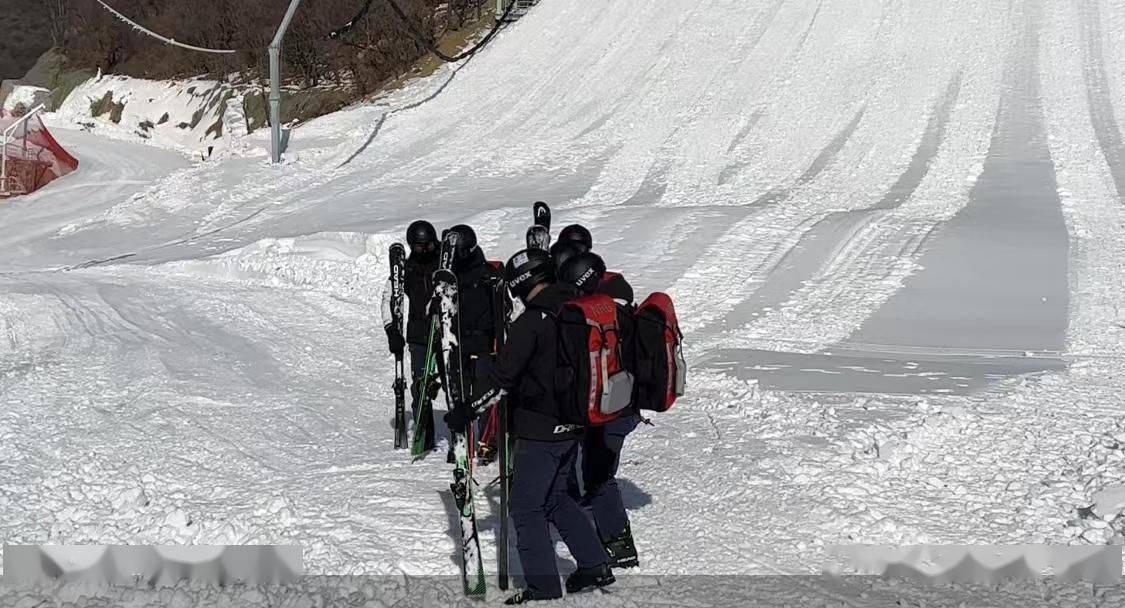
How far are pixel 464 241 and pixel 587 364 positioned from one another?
2.10 meters

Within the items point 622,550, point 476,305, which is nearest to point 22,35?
point 476,305

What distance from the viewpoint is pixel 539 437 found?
16.8 feet

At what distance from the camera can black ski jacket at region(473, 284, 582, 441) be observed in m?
5.04

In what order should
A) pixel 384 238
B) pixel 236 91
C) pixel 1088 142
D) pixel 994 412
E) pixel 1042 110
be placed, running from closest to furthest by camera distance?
pixel 994 412, pixel 384 238, pixel 1088 142, pixel 1042 110, pixel 236 91

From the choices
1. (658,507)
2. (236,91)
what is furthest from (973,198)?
(236,91)

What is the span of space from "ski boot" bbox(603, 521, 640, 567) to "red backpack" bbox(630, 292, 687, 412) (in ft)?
2.61

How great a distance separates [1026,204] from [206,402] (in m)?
13.6

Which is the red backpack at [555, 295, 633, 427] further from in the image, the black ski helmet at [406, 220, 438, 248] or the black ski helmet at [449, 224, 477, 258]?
the black ski helmet at [406, 220, 438, 248]

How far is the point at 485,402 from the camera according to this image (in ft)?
17.1

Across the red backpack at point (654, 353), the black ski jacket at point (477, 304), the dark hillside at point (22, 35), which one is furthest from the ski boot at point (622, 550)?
the dark hillside at point (22, 35)

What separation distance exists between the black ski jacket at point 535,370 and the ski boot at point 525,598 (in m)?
0.78

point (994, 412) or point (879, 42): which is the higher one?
point (879, 42)

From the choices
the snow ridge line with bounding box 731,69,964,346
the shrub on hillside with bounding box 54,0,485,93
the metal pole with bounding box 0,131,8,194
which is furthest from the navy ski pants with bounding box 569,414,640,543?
the shrub on hillside with bounding box 54,0,485,93

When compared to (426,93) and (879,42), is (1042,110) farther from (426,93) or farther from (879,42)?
(426,93)
